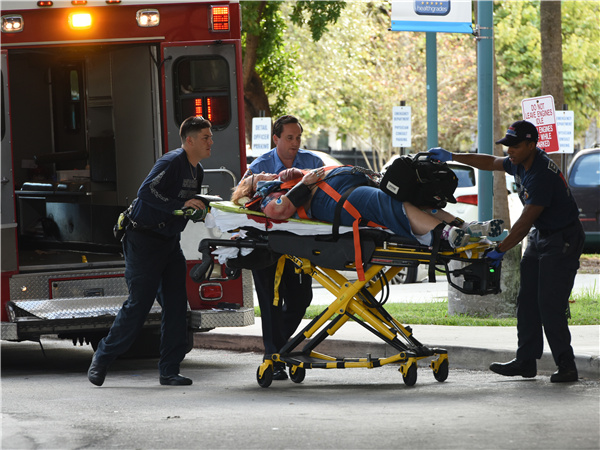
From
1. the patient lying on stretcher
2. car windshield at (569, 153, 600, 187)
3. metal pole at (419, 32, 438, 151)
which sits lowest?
car windshield at (569, 153, 600, 187)

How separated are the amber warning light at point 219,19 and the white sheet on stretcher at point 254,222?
202cm

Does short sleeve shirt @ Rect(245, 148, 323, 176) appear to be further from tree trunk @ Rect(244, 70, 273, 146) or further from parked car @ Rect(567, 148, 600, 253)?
parked car @ Rect(567, 148, 600, 253)

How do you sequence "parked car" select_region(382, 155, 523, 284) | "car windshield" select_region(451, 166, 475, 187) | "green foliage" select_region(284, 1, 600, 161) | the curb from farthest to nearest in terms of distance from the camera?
"green foliage" select_region(284, 1, 600, 161) → "car windshield" select_region(451, 166, 475, 187) → "parked car" select_region(382, 155, 523, 284) → the curb

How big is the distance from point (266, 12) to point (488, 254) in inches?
500

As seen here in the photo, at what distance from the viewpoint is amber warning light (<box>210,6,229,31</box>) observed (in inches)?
364

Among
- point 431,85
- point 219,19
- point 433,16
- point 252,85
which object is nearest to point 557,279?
point 219,19

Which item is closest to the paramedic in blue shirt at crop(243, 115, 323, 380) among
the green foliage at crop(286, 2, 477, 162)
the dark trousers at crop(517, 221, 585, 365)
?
the dark trousers at crop(517, 221, 585, 365)

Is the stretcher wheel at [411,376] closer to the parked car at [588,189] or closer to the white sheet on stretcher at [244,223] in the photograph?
the white sheet on stretcher at [244,223]

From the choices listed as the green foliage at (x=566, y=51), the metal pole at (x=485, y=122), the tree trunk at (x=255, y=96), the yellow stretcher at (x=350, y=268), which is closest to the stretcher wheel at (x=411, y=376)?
the yellow stretcher at (x=350, y=268)

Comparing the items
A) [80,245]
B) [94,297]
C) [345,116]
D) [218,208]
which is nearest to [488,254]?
[218,208]

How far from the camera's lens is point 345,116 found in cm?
Result: 3769

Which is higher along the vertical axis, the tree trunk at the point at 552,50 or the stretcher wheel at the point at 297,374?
the tree trunk at the point at 552,50

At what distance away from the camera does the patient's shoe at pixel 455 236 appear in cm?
693

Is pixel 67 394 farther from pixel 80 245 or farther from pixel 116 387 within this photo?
pixel 80 245
